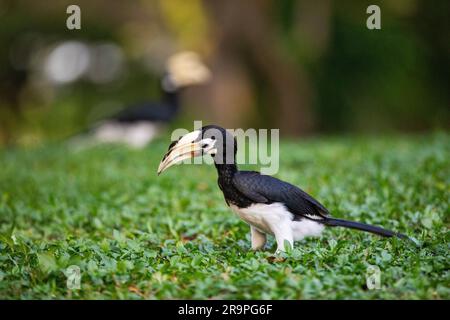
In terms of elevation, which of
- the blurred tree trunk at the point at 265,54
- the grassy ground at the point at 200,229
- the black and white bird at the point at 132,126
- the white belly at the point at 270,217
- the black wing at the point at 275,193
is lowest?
the grassy ground at the point at 200,229

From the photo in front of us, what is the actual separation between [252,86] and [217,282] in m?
12.8

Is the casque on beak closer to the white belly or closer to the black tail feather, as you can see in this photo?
the white belly

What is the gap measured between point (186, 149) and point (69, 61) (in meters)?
16.8

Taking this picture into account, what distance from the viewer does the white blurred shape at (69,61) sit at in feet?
66.2

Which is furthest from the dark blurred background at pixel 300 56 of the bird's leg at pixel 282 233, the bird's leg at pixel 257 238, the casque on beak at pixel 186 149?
the bird's leg at pixel 282 233

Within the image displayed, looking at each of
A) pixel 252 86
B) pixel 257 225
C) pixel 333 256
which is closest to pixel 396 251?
pixel 333 256

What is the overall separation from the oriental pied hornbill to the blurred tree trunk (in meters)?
10.1

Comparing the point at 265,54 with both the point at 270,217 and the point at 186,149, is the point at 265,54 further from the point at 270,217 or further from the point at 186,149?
the point at 270,217

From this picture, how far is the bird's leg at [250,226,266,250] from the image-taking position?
468 centimetres

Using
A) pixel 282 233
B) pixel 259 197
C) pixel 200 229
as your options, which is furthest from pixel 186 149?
pixel 200 229

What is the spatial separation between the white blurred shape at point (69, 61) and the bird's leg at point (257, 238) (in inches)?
647

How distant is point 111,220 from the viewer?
5.79 metres

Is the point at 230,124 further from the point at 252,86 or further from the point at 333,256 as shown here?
the point at 333,256

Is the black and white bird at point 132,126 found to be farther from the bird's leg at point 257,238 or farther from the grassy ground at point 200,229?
the bird's leg at point 257,238
